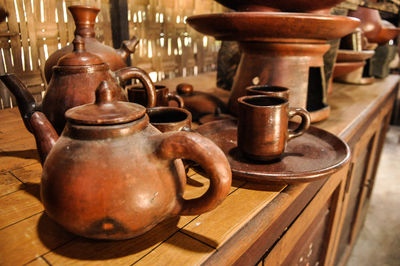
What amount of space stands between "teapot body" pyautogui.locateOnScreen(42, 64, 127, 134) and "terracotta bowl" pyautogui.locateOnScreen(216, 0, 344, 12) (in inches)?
26.5

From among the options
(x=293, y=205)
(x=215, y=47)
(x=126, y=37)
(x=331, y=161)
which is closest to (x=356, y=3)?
(x=215, y=47)

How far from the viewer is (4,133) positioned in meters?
0.93

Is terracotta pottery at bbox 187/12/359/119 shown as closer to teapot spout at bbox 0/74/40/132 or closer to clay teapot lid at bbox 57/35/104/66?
clay teapot lid at bbox 57/35/104/66

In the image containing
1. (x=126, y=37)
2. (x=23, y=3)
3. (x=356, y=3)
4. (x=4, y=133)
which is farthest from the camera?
(x=356, y=3)

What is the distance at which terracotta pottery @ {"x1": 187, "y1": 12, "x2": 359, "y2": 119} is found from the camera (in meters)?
0.87

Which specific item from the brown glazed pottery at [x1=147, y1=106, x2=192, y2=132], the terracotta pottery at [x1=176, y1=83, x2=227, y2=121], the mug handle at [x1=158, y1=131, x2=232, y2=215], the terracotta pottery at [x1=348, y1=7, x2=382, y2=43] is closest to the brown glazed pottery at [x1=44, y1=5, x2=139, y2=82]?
the brown glazed pottery at [x1=147, y1=106, x2=192, y2=132]

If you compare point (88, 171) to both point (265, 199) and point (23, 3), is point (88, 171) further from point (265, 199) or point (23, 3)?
point (23, 3)

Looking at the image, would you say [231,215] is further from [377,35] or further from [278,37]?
[377,35]

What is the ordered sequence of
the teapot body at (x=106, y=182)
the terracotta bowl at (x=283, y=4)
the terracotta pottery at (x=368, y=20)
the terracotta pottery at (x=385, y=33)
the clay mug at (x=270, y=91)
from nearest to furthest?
1. the teapot body at (x=106, y=182)
2. the clay mug at (x=270, y=91)
3. the terracotta bowl at (x=283, y=4)
4. the terracotta pottery at (x=368, y=20)
5. the terracotta pottery at (x=385, y=33)

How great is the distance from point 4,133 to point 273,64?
2.82 feet

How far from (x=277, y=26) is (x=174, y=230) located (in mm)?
650

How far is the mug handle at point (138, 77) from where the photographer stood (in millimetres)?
702

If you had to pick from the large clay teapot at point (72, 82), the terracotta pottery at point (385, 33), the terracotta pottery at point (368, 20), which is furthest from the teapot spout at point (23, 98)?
the terracotta pottery at point (385, 33)

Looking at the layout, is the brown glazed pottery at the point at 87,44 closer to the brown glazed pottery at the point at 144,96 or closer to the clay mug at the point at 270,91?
the brown glazed pottery at the point at 144,96
